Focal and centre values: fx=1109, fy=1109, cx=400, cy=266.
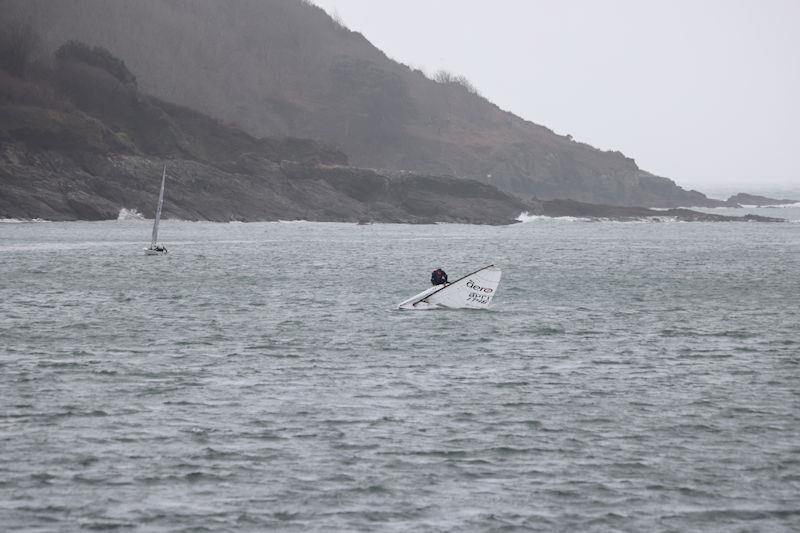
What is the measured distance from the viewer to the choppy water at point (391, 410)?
1825 centimetres

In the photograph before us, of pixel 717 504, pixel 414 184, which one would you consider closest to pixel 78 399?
pixel 717 504

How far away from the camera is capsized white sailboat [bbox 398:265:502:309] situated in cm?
4753

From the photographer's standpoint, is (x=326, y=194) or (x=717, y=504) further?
(x=326, y=194)

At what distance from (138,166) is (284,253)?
66051 millimetres

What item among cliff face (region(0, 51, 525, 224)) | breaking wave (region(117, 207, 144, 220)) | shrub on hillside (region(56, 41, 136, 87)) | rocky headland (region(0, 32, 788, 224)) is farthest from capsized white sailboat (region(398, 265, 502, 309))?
shrub on hillside (region(56, 41, 136, 87))

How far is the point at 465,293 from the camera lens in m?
47.7

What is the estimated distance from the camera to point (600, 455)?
21.6 meters

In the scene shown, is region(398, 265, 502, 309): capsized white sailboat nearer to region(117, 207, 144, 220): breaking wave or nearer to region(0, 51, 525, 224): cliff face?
region(0, 51, 525, 224): cliff face

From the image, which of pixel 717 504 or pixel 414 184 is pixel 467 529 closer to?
pixel 717 504

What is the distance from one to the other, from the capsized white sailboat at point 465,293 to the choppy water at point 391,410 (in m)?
1.01

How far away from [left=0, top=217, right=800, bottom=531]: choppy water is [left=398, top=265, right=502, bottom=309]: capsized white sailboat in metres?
1.01

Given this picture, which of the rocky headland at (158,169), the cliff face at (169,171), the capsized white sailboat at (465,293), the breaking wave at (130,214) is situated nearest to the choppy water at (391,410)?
the capsized white sailboat at (465,293)

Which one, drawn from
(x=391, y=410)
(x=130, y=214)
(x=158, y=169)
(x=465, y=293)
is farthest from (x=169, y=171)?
(x=391, y=410)

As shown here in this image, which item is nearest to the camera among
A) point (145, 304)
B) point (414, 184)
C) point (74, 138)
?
point (145, 304)
